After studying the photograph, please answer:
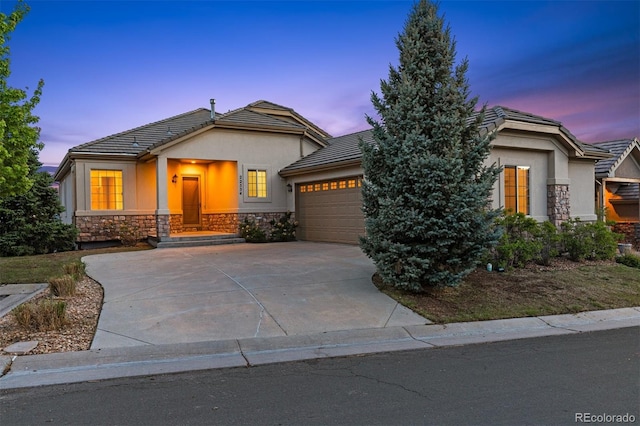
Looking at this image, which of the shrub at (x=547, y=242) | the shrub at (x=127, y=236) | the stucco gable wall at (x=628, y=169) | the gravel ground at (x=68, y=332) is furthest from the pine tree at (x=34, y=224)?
the stucco gable wall at (x=628, y=169)

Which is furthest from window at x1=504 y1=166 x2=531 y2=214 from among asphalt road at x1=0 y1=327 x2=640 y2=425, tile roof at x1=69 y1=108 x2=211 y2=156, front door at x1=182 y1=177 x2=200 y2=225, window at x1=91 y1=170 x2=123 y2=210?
window at x1=91 y1=170 x2=123 y2=210

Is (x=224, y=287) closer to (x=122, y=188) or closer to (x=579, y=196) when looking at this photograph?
(x=122, y=188)

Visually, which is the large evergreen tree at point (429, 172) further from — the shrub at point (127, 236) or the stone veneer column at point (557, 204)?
the shrub at point (127, 236)

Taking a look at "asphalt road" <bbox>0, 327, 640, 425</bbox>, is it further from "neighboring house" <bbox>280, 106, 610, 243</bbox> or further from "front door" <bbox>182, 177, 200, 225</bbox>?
"front door" <bbox>182, 177, 200, 225</bbox>

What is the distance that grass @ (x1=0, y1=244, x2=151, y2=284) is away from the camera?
1009 cm

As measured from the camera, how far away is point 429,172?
7730 mm

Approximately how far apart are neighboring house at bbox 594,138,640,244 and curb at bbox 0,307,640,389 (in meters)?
13.6

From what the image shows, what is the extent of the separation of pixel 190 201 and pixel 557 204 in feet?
49.2

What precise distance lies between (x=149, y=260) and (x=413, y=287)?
7.98m

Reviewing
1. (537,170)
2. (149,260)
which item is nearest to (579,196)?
(537,170)

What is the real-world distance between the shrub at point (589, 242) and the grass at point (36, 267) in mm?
12936

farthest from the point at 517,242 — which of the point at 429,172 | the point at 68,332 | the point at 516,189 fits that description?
the point at 68,332

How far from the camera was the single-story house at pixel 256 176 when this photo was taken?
13.6 metres

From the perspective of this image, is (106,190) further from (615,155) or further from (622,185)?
(622,185)
